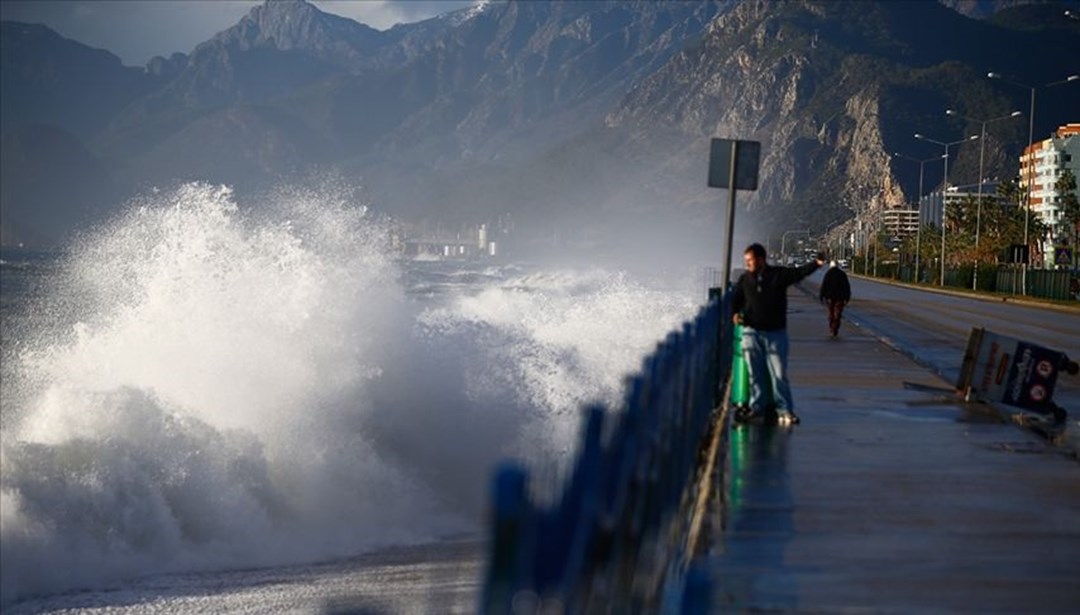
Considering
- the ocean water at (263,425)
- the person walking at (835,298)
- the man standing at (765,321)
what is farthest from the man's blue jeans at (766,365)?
the person walking at (835,298)

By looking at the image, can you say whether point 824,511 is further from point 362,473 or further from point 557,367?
point 557,367

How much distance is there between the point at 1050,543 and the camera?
30.8 ft

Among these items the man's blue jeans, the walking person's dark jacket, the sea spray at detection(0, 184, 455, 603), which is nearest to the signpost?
the man's blue jeans

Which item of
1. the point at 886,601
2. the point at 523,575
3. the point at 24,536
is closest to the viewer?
the point at 523,575

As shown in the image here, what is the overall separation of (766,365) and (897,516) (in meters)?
5.21

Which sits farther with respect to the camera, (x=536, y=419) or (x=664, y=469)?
(x=536, y=419)

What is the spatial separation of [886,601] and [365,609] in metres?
5.42

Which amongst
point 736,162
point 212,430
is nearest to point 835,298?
point 212,430

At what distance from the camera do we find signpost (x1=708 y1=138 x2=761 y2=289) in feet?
55.1

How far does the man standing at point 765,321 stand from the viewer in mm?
15211

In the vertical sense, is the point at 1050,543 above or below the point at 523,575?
below

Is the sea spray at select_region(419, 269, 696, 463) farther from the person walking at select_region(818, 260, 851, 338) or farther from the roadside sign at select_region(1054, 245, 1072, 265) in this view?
the roadside sign at select_region(1054, 245, 1072, 265)

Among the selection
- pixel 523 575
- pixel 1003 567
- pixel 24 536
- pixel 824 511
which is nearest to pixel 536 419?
pixel 24 536

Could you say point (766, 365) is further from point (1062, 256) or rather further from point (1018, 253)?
point (1018, 253)
